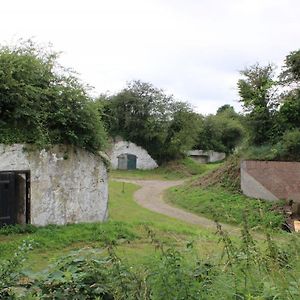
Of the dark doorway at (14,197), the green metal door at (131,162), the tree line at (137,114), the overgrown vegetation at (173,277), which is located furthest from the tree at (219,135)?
the overgrown vegetation at (173,277)

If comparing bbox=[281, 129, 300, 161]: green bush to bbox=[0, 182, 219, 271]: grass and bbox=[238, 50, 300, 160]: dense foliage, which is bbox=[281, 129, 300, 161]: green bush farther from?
bbox=[0, 182, 219, 271]: grass

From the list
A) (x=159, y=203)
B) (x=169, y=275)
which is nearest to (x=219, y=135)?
(x=159, y=203)

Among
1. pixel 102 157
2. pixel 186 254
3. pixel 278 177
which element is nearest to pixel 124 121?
pixel 278 177

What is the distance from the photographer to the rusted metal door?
1145 cm

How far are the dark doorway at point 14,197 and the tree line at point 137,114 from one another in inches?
40.5

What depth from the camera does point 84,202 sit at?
12578 mm

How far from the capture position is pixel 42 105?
11961 millimetres

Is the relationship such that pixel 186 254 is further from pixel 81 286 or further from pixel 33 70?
pixel 33 70

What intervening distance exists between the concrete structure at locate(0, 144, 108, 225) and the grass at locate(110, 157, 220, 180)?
57.4ft

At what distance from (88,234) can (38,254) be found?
1852mm

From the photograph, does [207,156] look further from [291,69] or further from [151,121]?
[291,69]

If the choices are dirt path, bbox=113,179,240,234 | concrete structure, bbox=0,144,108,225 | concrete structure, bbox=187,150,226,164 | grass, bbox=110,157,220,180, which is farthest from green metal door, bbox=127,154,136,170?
concrete structure, bbox=0,144,108,225

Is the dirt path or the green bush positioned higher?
the green bush

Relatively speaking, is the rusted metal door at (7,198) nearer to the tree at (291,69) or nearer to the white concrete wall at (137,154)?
the tree at (291,69)
